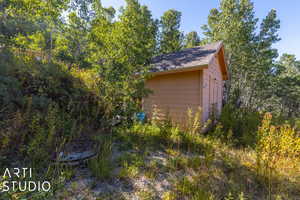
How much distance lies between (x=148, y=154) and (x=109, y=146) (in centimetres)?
105

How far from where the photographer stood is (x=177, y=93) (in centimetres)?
544

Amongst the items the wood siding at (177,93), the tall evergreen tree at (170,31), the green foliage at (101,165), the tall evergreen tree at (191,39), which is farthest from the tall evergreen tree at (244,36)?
the green foliage at (101,165)

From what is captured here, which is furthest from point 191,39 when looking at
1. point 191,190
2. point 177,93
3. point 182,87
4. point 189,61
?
point 191,190

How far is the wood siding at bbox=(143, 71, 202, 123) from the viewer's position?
501 centimetres

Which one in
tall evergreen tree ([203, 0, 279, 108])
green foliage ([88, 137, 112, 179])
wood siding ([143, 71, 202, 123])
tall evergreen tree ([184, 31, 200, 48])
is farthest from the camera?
tall evergreen tree ([184, 31, 200, 48])

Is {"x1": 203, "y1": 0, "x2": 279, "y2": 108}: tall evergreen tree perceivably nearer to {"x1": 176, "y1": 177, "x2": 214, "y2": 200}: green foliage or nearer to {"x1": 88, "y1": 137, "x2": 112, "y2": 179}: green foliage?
{"x1": 176, "y1": 177, "x2": 214, "y2": 200}: green foliage

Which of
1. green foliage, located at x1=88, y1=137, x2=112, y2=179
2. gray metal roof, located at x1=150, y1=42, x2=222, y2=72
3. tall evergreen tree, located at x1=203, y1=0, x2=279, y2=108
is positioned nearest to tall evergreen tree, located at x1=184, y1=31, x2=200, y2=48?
tall evergreen tree, located at x1=203, y1=0, x2=279, y2=108

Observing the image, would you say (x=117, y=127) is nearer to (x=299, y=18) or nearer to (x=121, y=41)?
(x=121, y=41)

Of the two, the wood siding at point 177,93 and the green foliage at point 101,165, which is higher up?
the wood siding at point 177,93

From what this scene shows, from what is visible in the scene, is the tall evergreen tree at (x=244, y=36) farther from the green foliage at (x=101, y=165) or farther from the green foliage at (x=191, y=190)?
the green foliage at (x=101, y=165)

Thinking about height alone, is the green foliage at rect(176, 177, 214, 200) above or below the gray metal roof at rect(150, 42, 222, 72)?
below

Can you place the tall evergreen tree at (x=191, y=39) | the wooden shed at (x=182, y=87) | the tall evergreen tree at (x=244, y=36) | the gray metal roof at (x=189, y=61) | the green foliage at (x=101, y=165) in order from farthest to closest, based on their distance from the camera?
the tall evergreen tree at (x=191, y=39) < the tall evergreen tree at (x=244, y=36) < the wooden shed at (x=182, y=87) < the gray metal roof at (x=189, y=61) < the green foliage at (x=101, y=165)

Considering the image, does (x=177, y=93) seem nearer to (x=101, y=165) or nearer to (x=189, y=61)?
(x=189, y=61)

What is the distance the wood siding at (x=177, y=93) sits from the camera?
5.01 metres
